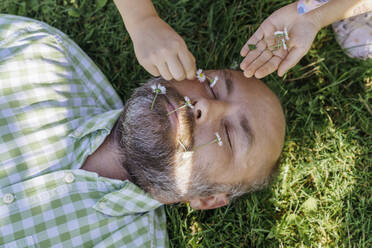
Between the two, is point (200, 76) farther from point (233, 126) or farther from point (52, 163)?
point (52, 163)

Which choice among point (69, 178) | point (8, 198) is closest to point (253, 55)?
point (69, 178)

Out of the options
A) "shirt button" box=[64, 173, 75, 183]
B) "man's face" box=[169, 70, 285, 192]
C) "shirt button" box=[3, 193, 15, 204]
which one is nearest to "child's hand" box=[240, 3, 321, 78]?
"man's face" box=[169, 70, 285, 192]

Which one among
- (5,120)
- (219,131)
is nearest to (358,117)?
(219,131)

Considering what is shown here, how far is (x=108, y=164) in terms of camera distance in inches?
122

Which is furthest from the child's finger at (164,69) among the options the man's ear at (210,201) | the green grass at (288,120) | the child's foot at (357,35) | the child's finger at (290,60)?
the child's foot at (357,35)

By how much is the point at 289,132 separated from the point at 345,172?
68 centimetres

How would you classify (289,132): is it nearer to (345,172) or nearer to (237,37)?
(345,172)

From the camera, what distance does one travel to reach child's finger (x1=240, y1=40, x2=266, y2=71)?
2818 millimetres

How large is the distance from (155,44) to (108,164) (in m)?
1.14

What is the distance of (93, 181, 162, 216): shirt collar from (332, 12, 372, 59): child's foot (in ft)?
8.39

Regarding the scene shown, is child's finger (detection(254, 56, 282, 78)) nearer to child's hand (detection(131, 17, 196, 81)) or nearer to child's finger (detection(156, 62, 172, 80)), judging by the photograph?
child's hand (detection(131, 17, 196, 81))

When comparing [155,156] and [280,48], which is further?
[280,48]

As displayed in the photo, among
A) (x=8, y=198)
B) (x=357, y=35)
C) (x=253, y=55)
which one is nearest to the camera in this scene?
(x=8, y=198)

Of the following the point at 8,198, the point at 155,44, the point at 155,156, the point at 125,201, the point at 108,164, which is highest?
the point at 155,44
